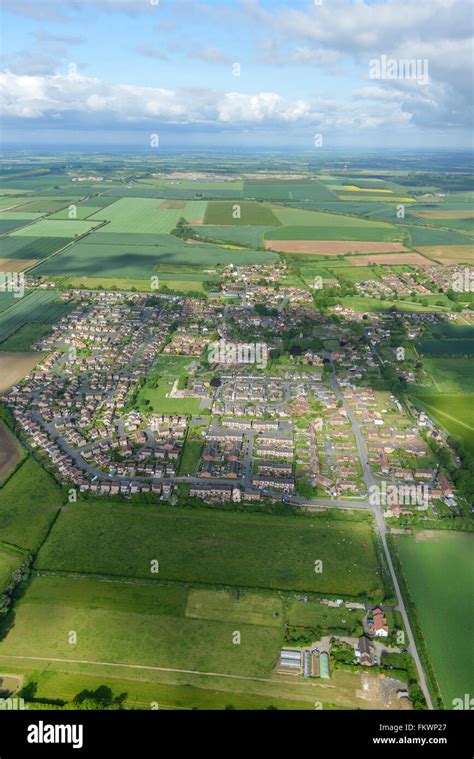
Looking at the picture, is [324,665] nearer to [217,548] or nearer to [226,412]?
[217,548]

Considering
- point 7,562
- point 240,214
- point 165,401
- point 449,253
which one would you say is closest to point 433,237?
point 449,253

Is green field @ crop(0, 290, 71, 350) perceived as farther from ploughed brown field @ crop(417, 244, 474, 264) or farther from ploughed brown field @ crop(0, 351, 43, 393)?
ploughed brown field @ crop(417, 244, 474, 264)

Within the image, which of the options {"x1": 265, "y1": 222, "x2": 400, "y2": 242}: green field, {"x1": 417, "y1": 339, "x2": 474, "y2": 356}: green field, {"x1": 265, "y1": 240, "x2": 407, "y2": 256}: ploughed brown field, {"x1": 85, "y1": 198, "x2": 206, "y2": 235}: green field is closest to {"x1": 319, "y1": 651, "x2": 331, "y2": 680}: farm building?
{"x1": 417, "y1": 339, "x2": 474, "y2": 356}: green field

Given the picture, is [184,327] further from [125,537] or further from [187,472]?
[125,537]

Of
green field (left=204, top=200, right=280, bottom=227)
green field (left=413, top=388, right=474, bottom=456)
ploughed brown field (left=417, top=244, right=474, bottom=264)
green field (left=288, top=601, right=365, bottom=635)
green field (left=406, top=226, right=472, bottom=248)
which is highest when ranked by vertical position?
green field (left=204, top=200, right=280, bottom=227)
